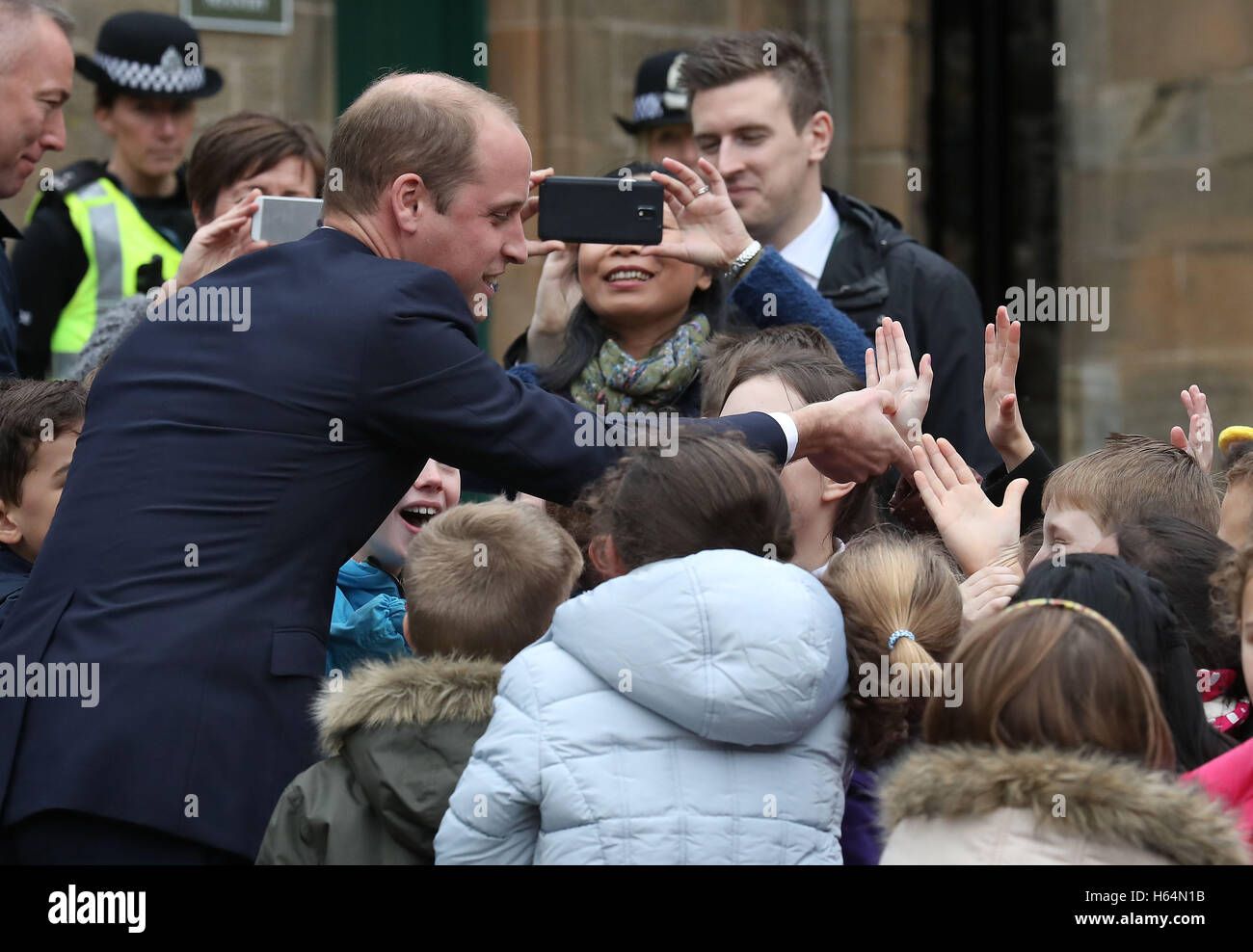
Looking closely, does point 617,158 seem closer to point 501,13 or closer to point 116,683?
point 501,13

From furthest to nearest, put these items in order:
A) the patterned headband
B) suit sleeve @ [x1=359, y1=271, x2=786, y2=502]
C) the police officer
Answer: the police officer → suit sleeve @ [x1=359, y1=271, x2=786, y2=502] → the patterned headband

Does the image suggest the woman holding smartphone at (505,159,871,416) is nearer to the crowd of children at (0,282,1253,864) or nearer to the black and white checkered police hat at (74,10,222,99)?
the crowd of children at (0,282,1253,864)

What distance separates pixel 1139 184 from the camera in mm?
7707

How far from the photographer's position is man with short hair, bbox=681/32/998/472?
4.62m

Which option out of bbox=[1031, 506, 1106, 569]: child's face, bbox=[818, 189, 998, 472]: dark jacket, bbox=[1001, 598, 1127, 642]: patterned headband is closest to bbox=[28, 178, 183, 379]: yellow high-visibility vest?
bbox=[818, 189, 998, 472]: dark jacket

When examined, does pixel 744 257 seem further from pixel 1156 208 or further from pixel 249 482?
pixel 1156 208

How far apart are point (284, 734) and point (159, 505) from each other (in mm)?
427

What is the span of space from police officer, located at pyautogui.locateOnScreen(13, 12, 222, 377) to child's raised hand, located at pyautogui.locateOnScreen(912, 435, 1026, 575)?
2666mm

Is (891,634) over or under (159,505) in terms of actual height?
under

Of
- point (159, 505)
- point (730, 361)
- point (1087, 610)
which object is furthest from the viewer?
point (730, 361)

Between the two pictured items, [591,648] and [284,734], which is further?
[284,734]
